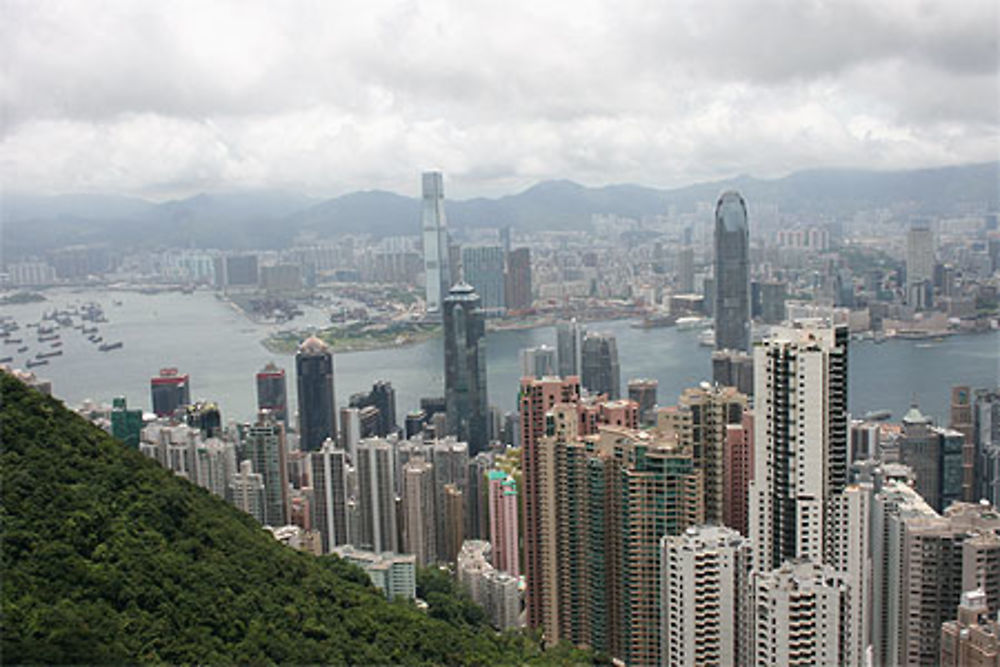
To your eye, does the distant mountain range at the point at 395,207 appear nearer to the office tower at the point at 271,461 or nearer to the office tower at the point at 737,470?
the office tower at the point at 271,461

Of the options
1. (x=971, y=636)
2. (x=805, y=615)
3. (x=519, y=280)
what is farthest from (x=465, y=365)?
(x=805, y=615)

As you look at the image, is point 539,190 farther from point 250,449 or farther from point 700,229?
point 250,449

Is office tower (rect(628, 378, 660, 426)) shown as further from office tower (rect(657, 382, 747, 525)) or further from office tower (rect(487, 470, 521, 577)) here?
office tower (rect(657, 382, 747, 525))

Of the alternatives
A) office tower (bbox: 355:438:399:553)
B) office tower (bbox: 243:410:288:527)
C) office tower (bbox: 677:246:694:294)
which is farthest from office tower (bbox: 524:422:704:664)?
office tower (bbox: 677:246:694:294)

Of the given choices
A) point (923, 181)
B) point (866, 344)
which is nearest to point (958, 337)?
point (866, 344)

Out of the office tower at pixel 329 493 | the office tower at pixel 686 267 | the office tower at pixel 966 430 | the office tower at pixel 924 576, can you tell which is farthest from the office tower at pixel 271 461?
the office tower at pixel 686 267
